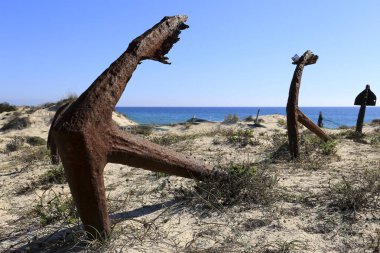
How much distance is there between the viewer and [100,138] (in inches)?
107

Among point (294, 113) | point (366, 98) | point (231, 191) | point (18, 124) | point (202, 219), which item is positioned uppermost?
point (366, 98)

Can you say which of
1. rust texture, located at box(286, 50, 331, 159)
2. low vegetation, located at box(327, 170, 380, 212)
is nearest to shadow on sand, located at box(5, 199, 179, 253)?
low vegetation, located at box(327, 170, 380, 212)

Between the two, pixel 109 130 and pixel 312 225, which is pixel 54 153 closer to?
pixel 109 130

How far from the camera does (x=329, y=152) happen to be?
653cm

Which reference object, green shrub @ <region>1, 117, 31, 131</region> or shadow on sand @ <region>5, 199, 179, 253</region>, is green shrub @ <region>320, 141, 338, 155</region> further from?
green shrub @ <region>1, 117, 31, 131</region>

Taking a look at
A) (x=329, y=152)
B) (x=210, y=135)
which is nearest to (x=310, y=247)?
(x=329, y=152)

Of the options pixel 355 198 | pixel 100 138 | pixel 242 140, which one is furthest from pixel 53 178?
pixel 242 140

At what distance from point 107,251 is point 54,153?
12.7ft

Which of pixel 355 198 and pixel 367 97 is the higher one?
pixel 367 97

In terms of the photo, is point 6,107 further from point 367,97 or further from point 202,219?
point 202,219

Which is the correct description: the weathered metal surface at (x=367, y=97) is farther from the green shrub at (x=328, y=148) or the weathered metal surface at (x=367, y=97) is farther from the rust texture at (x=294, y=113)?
the rust texture at (x=294, y=113)

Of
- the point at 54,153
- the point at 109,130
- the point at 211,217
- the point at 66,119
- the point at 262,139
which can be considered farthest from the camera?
the point at 262,139

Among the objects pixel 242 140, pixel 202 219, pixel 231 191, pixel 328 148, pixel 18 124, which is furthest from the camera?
pixel 18 124

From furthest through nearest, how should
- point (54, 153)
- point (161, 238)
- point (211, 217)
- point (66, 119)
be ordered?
point (54, 153) → point (211, 217) → point (161, 238) → point (66, 119)
